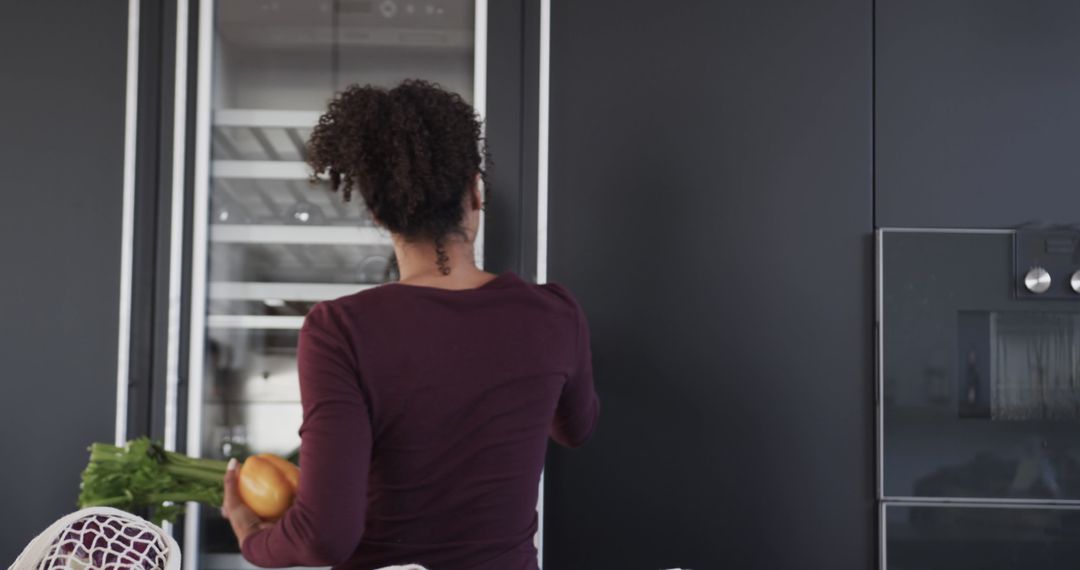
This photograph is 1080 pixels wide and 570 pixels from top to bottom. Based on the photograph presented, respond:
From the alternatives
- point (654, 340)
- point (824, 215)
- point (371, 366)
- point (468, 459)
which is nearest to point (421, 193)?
point (371, 366)

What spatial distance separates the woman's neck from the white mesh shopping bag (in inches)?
18.0

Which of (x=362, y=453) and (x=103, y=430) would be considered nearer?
(x=362, y=453)

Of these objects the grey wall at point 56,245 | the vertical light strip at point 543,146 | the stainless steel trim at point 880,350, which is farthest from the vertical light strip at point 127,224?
the stainless steel trim at point 880,350

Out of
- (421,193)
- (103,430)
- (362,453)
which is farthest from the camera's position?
(103,430)

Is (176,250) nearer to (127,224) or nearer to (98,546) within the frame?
(127,224)

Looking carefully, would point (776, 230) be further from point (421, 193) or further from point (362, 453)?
point (362, 453)

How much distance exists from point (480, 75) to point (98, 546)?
4.39 ft

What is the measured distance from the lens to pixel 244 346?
8.21ft

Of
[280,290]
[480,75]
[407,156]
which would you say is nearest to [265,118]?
[280,290]

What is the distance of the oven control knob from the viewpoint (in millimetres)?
2381

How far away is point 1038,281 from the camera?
2381 millimetres

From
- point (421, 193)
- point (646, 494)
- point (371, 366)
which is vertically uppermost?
point (421, 193)

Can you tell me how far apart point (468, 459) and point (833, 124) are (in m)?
1.43

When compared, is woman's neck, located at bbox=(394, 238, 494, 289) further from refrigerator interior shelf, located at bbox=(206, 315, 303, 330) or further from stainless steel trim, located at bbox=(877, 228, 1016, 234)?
stainless steel trim, located at bbox=(877, 228, 1016, 234)
